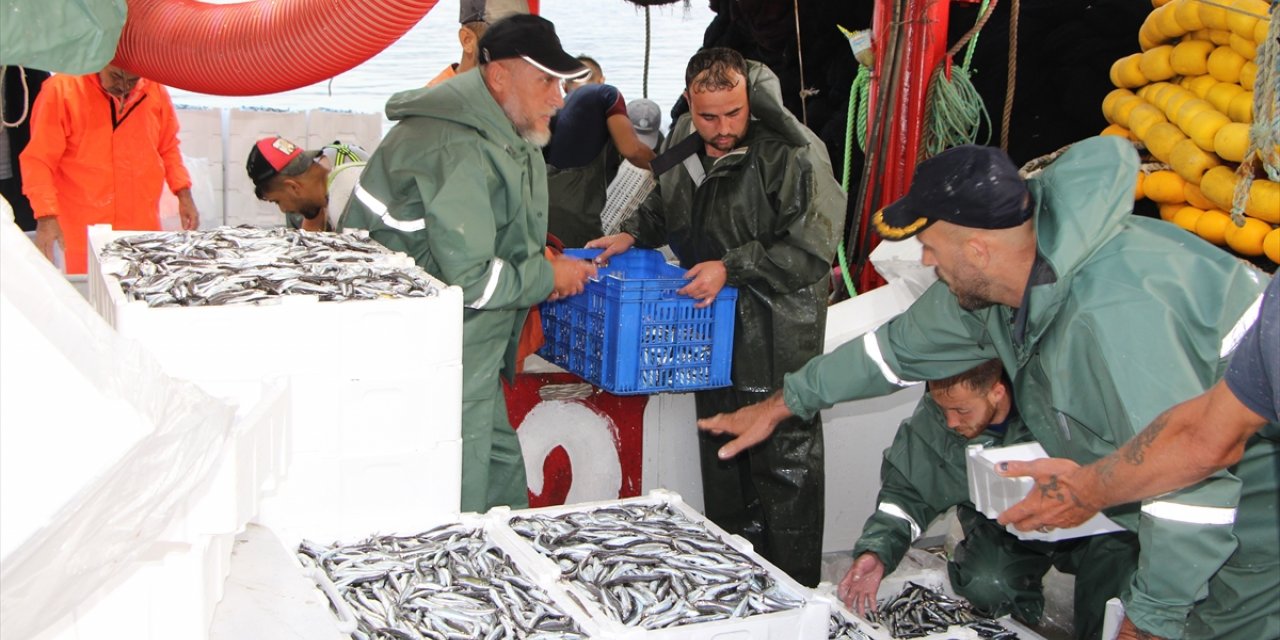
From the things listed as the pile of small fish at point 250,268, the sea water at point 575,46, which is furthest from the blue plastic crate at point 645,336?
the sea water at point 575,46

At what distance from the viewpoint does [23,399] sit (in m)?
1.53

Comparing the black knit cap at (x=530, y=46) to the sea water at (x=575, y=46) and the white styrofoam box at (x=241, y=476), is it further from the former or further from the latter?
the sea water at (x=575, y=46)

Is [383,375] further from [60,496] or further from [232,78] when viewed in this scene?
[232,78]

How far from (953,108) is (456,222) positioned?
3009 mm

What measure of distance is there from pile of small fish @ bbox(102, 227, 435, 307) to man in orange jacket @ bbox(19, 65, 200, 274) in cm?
318

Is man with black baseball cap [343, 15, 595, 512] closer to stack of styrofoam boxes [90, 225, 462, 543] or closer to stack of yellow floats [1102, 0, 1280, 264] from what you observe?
stack of styrofoam boxes [90, 225, 462, 543]

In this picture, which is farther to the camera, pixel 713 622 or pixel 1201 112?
pixel 1201 112

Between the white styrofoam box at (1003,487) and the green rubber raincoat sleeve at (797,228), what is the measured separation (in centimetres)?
150

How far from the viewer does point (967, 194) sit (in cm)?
310

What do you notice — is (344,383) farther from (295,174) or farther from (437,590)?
(295,174)

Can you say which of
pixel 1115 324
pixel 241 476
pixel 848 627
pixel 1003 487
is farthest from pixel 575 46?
pixel 241 476

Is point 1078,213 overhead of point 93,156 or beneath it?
overhead

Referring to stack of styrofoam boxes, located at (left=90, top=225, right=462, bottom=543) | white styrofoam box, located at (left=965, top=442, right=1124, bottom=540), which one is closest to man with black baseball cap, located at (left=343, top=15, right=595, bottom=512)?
stack of styrofoam boxes, located at (left=90, top=225, right=462, bottom=543)

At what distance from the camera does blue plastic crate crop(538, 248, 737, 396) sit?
4461 mm
